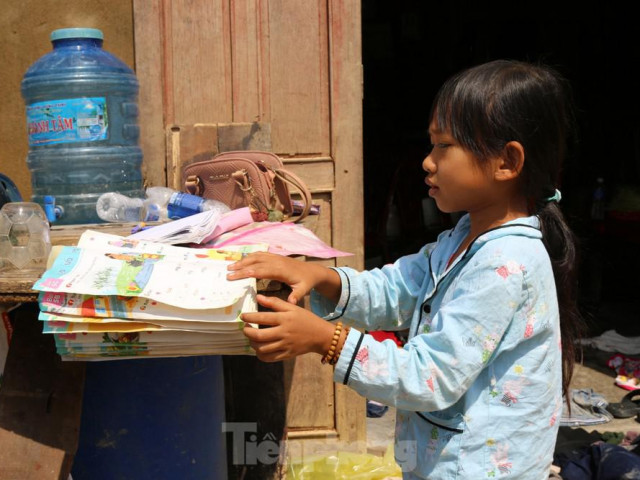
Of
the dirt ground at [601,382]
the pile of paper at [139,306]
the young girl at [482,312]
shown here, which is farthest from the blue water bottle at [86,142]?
the dirt ground at [601,382]

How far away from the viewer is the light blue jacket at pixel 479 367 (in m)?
1.58

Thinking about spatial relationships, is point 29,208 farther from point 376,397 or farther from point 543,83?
point 543,83

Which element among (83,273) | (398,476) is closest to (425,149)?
(398,476)

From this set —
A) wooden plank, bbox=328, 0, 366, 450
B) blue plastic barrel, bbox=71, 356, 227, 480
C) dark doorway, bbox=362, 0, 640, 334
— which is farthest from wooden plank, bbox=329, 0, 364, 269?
dark doorway, bbox=362, 0, 640, 334

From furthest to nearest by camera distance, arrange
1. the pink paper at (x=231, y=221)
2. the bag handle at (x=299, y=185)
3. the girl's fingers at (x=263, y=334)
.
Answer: the bag handle at (x=299, y=185), the pink paper at (x=231, y=221), the girl's fingers at (x=263, y=334)

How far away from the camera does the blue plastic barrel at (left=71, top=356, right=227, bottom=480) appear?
2.08 m

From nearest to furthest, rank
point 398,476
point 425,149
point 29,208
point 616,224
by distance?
point 29,208
point 398,476
point 616,224
point 425,149

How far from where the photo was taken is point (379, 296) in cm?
195

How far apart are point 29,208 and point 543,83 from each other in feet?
4.75

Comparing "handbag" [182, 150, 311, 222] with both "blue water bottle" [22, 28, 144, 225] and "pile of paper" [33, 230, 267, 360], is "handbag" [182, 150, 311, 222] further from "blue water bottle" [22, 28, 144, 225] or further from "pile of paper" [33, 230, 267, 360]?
"pile of paper" [33, 230, 267, 360]

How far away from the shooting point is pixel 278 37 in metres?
3.43

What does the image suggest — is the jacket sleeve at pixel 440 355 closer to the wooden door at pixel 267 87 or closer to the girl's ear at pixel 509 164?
the girl's ear at pixel 509 164

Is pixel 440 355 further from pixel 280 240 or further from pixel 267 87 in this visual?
pixel 267 87

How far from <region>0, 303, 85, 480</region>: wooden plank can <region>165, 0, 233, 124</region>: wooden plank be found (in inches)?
62.2
